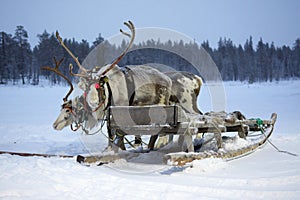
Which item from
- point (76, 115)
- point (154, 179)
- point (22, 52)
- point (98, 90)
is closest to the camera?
point (154, 179)

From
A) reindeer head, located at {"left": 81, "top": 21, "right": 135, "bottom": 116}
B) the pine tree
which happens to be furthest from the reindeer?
the pine tree

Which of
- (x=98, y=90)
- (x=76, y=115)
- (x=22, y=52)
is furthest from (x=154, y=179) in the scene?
(x=22, y=52)

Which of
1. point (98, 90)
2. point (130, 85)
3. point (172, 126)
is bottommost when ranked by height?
Answer: point (172, 126)

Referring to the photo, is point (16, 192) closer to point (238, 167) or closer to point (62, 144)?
point (238, 167)

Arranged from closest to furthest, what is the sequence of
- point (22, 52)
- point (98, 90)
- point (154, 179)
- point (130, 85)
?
point (154, 179) < point (98, 90) < point (130, 85) < point (22, 52)

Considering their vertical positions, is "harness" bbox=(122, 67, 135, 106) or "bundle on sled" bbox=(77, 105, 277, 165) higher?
"harness" bbox=(122, 67, 135, 106)

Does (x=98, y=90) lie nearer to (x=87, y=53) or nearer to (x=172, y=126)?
(x=172, y=126)

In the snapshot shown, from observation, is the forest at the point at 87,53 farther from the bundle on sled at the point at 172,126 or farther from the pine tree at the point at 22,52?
the bundle on sled at the point at 172,126

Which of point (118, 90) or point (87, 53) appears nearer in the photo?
point (118, 90)

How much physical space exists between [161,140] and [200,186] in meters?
3.24

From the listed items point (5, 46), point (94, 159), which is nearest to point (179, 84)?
point (94, 159)

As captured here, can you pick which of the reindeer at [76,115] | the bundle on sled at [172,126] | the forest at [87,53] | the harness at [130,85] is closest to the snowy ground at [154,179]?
the bundle on sled at [172,126]

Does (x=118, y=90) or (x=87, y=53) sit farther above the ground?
(x=87, y=53)

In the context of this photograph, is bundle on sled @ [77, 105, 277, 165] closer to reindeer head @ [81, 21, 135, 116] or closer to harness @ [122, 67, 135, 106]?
reindeer head @ [81, 21, 135, 116]
